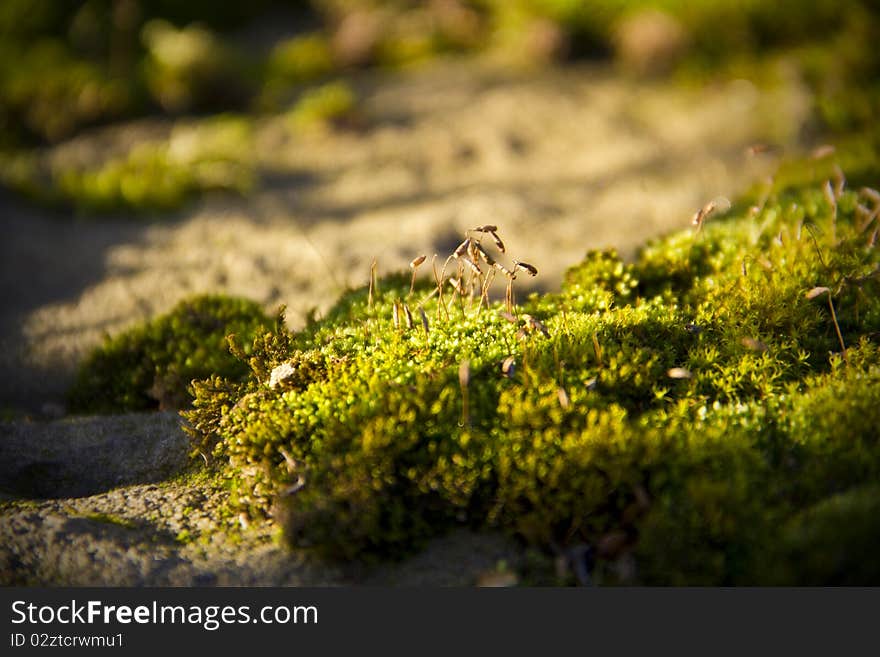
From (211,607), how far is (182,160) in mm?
6243

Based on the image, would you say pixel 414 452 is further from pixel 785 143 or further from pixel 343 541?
pixel 785 143

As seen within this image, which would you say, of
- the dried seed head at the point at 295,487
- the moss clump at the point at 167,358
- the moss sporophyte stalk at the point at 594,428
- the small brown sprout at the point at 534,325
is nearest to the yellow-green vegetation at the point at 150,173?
the moss clump at the point at 167,358

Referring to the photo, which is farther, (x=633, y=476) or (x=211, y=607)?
(x=633, y=476)

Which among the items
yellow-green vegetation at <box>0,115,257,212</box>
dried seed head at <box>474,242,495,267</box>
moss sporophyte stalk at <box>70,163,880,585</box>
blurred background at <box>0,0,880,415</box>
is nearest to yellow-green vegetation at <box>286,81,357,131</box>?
blurred background at <box>0,0,880,415</box>

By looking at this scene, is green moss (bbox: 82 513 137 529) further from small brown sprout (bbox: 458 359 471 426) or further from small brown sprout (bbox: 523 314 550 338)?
small brown sprout (bbox: 523 314 550 338)

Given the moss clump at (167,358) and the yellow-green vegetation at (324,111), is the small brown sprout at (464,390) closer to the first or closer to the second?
the moss clump at (167,358)

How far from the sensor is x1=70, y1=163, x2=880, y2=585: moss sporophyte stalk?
9.44 ft

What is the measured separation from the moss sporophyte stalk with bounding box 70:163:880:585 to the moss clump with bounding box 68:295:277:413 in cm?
35

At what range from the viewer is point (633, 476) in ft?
10.0

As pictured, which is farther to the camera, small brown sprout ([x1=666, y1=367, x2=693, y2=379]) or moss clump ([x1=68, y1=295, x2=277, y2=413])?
moss clump ([x1=68, y1=295, x2=277, y2=413])

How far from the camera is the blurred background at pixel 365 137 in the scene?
6031 mm

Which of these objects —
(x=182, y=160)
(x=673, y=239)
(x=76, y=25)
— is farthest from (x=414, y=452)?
(x=76, y=25)

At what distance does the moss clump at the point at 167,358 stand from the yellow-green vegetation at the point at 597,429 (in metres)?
0.44

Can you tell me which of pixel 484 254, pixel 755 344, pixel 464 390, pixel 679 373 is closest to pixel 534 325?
pixel 484 254
